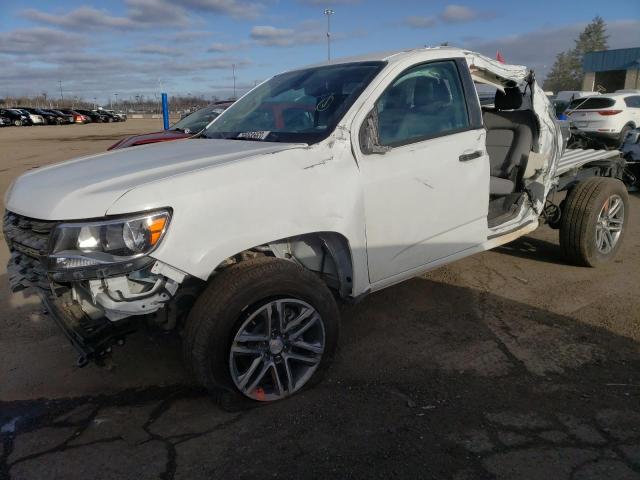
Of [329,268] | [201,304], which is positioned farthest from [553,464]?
[201,304]

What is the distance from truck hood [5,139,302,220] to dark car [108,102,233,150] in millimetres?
4399

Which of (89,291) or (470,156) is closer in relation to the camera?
(89,291)

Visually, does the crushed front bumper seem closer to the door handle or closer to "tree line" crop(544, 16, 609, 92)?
the door handle

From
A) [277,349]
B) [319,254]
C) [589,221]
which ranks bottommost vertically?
[277,349]

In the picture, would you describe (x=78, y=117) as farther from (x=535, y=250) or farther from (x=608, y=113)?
(x=535, y=250)

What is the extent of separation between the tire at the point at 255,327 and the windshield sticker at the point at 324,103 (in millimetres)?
1092

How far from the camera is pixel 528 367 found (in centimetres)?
330

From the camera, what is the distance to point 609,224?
5.21 metres

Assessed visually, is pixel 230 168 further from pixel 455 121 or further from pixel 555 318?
pixel 555 318

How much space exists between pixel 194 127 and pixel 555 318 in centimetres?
692

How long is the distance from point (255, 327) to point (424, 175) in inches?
58.0

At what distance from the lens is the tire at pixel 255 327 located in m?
2.59

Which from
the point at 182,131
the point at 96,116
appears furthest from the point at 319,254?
the point at 96,116

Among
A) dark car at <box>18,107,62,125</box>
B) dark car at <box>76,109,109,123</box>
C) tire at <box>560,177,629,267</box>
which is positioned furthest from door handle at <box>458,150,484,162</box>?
dark car at <box>76,109,109,123</box>
